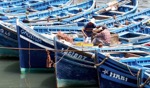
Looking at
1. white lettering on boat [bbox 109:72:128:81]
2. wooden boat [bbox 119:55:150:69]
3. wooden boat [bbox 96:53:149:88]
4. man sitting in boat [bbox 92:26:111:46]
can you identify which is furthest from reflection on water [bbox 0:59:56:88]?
wooden boat [bbox 119:55:150:69]

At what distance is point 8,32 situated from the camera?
18297mm

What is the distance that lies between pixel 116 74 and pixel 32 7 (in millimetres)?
10897

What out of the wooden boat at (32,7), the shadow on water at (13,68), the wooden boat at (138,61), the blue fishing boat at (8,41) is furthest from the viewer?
the wooden boat at (32,7)

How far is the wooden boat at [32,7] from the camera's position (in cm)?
2191

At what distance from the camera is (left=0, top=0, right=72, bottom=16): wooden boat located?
71.9 ft

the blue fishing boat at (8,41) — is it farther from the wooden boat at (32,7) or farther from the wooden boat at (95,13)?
the wooden boat at (95,13)

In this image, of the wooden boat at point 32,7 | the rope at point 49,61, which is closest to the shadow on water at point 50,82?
the rope at point 49,61

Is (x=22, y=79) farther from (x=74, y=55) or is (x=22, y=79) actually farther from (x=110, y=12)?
(x=110, y=12)

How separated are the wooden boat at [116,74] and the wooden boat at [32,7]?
8.55m

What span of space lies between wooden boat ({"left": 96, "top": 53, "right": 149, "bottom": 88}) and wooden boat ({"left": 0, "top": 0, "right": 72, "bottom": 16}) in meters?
8.55

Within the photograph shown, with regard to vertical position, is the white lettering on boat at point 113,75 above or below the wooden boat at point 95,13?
below

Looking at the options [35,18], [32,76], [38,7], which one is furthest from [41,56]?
[38,7]

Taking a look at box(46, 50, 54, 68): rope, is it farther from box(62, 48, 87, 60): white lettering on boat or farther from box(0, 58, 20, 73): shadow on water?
box(0, 58, 20, 73): shadow on water

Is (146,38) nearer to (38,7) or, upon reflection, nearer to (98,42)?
(98,42)
